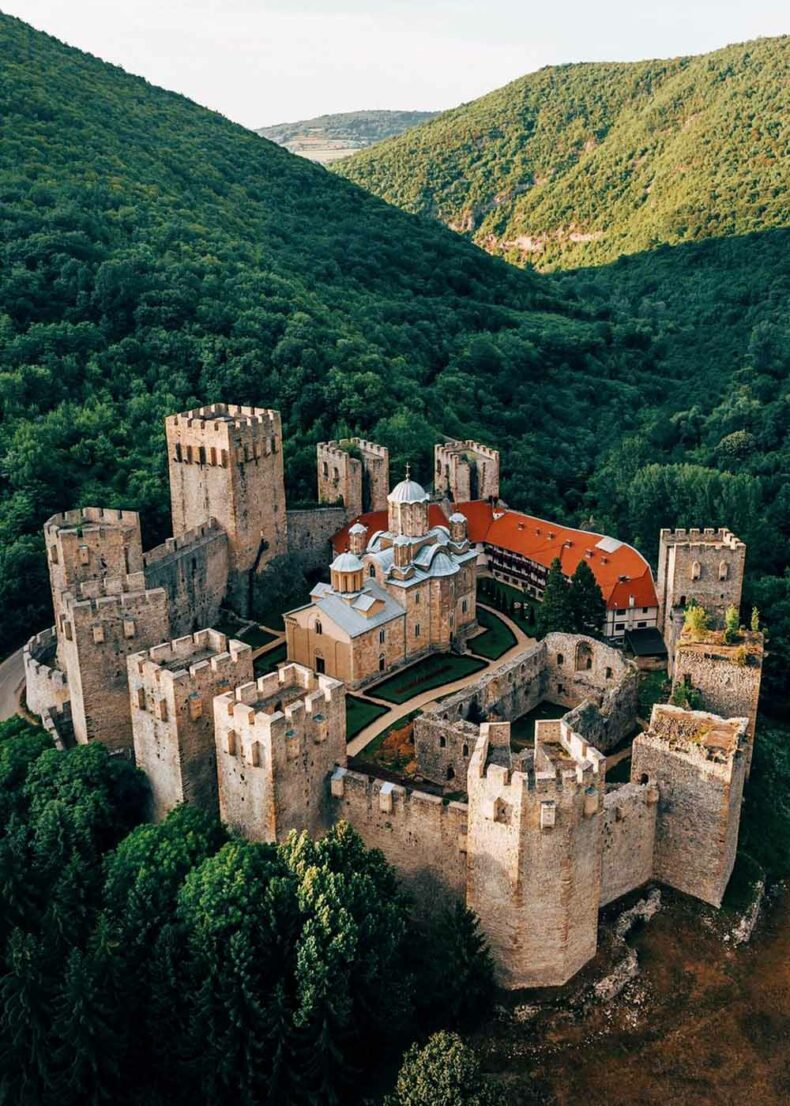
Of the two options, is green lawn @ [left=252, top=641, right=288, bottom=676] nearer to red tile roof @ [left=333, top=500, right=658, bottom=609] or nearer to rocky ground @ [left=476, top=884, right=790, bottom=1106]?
red tile roof @ [left=333, top=500, right=658, bottom=609]

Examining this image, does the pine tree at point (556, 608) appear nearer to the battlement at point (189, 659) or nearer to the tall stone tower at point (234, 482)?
the tall stone tower at point (234, 482)

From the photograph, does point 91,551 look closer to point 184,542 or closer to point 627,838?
point 184,542

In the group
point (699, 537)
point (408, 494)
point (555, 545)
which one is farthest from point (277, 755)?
point (555, 545)

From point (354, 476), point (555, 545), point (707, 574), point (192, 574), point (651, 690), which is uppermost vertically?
point (354, 476)

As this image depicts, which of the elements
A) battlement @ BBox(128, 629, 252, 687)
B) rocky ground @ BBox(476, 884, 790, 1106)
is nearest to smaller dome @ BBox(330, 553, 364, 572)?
battlement @ BBox(128, 629, 252, 687)

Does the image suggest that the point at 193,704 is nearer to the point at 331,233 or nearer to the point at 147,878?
the point at 147,878

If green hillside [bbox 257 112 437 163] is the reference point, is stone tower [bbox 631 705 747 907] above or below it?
below
